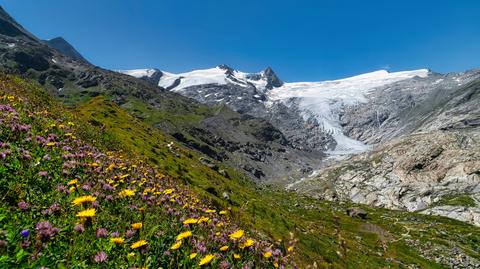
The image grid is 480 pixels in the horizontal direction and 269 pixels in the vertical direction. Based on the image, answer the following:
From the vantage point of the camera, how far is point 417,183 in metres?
192

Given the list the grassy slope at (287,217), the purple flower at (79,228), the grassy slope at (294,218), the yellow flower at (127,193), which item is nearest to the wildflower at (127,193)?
the yellow flower at (127,193)

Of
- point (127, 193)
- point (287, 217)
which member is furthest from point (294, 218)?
point (127, 193)

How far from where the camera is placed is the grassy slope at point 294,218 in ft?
135

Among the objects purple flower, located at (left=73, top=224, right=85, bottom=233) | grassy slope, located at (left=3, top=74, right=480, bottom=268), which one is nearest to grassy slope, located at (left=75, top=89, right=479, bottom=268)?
grassy slope, located at (left=3, top=74, right=480, bottom=268)

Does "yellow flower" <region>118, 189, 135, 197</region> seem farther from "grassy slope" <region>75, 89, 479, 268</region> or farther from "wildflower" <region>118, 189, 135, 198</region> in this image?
"grassy slope" <region>75, 89, 479, 268</region>

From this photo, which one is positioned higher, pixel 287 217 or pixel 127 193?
pixel 127 193

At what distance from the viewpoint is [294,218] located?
228 feet

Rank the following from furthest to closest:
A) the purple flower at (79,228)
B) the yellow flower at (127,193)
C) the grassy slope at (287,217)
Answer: the grassy slope at (287,217)
the yellow flower at (127,193)
the purple flower at (79,228)

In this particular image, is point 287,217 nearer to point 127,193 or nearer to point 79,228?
point 127,193

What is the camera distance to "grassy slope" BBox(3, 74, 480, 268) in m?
41.0

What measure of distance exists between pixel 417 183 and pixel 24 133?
210 meters

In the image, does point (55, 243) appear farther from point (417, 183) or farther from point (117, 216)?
point (417, 183)

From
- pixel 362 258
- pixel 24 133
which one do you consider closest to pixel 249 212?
pixel 362 258

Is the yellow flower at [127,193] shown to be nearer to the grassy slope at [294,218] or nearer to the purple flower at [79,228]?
the purple flower at [79,228]
